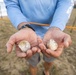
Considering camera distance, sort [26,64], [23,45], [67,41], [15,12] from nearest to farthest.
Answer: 1. [67,41]
2. [23,45]
3. [15,12]
4. [26,64]

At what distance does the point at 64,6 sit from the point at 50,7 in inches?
4.5

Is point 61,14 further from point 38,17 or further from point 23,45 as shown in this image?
point 23,45

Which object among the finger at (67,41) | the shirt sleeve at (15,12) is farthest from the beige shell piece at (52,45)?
the shirt sleeve at (15,12)

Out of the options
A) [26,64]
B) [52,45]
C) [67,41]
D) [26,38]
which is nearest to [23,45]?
[26,38]

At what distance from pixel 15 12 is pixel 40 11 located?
0.19m

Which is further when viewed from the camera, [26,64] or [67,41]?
[26,64]

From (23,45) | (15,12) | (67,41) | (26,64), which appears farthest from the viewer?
(26,64)

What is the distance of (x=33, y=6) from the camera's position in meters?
1.25

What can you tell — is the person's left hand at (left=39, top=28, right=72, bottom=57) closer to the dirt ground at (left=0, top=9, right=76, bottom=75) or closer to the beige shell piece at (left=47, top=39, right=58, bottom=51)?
the beige shell piece at (left=47, top=39, right=58, bottom=51)

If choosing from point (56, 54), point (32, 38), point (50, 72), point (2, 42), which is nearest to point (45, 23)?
point (32, 38)

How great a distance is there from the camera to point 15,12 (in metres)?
1.29

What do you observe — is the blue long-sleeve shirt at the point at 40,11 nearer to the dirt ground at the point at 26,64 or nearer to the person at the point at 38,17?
the person at the point at 38,17

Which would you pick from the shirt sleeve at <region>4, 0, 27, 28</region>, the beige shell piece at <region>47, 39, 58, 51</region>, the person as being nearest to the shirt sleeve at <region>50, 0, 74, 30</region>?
the person

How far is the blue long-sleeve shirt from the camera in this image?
125cm
